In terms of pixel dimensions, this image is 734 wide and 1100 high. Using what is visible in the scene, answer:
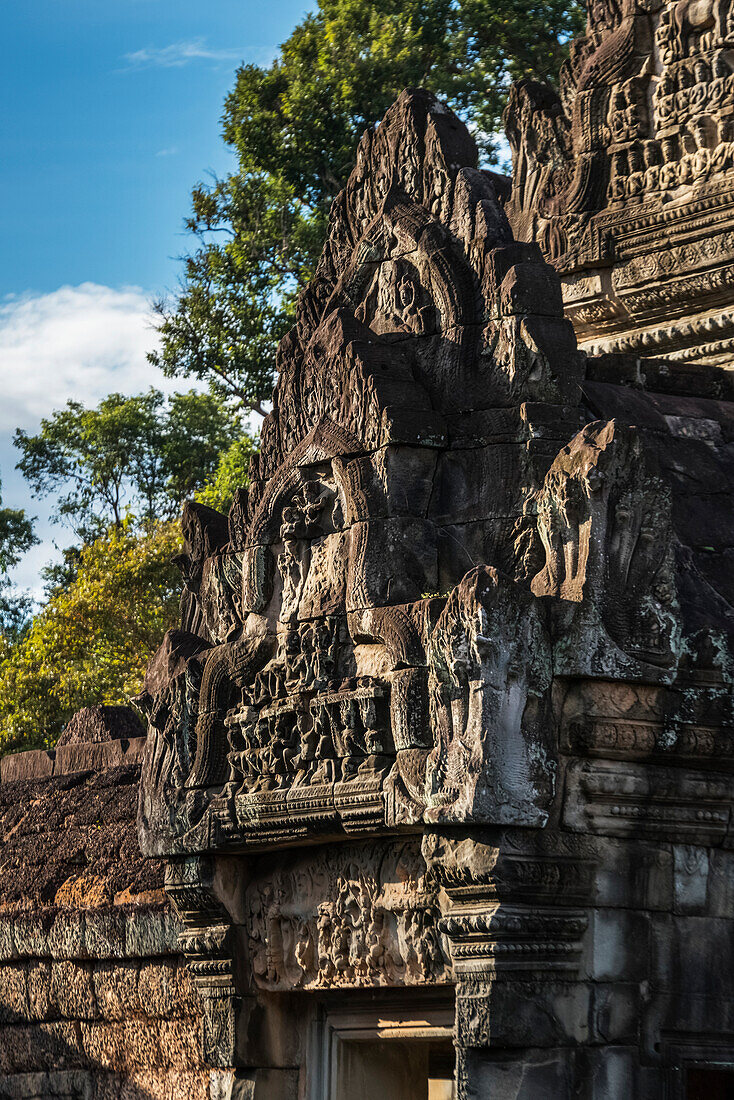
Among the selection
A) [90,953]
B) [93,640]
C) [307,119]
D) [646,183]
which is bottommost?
[90,953]

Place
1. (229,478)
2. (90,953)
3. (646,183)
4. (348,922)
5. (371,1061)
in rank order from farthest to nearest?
(229,478), (646,183), (90,953), (371,1061), (348,922)

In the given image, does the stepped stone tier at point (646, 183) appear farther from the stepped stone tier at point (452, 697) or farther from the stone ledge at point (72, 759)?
the stone ledge at point (72, 759)

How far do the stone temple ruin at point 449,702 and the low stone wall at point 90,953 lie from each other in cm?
8

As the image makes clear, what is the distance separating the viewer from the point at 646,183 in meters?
10.3

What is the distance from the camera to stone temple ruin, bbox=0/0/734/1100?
603 cm

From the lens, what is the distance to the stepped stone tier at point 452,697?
19.8ft

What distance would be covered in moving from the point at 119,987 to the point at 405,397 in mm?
3832

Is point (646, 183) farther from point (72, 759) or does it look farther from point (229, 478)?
point (229, 478)

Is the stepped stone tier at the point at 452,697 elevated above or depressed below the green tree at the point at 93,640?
below

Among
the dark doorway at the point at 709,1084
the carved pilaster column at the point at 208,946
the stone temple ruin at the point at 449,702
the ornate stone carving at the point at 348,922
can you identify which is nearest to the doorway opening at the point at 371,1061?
the stone temple ruin at the point at 449,702

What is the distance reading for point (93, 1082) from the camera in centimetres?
909

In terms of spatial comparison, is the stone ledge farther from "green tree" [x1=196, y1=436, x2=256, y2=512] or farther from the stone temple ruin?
"green tree" [x1=196, y1=436, x2=256, y2=512]

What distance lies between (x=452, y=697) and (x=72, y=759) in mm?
5121

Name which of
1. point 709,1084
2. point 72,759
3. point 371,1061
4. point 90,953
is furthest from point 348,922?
point 72,759
